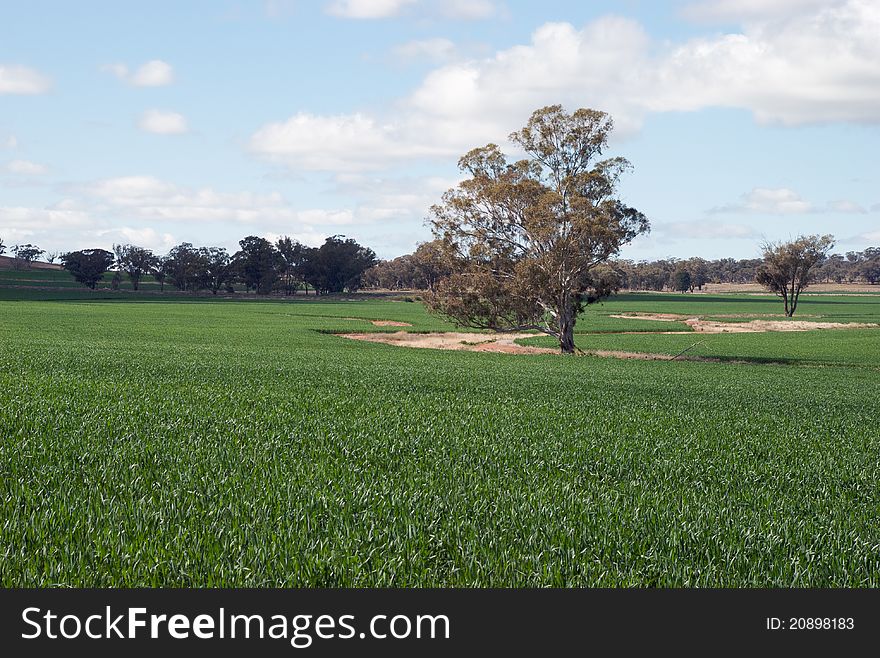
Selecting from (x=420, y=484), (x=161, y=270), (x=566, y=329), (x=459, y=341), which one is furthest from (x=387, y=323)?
(x=161, y=270)

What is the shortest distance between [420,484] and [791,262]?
89.8 m

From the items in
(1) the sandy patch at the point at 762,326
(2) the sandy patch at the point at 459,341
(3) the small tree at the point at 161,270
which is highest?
(3) the small tree at the point at 161,270

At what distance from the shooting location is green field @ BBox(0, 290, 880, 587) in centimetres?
701

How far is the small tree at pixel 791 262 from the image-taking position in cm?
8838

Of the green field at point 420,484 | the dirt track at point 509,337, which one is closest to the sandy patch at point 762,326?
the dirt track at point 509,337

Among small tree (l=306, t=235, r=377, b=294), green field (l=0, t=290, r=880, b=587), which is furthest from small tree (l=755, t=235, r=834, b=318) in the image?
small tree (l=306, t=235, r=377, b=294)

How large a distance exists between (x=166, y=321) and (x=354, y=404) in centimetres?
5556

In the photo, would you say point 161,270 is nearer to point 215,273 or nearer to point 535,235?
point 215,273

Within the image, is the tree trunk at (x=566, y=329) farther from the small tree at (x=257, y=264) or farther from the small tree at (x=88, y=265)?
the small tree at (x=88, y=265)

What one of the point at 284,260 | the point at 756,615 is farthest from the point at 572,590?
the point at 284,260

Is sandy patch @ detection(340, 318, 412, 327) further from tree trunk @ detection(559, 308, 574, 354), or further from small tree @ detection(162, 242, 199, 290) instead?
small tree @ detection(162, 242, 199, 290)

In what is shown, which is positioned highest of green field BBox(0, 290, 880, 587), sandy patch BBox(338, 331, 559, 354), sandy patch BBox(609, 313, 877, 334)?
sandy patch BBox(609, 313, 877, 334)

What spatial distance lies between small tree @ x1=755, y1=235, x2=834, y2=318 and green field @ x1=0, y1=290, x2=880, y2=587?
7414 centimetres

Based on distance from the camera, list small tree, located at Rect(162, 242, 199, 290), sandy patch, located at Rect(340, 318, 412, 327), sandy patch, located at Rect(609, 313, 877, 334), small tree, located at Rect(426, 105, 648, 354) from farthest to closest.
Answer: small tree, located at Rect(162, 242, 199, 290) → sandy patch, located at Rect(340, 318, 412, 327) → sandy patch, located at Rect(609, 313, 877, 334) → small tree, located at Rect(426, 105, 648, 354)
